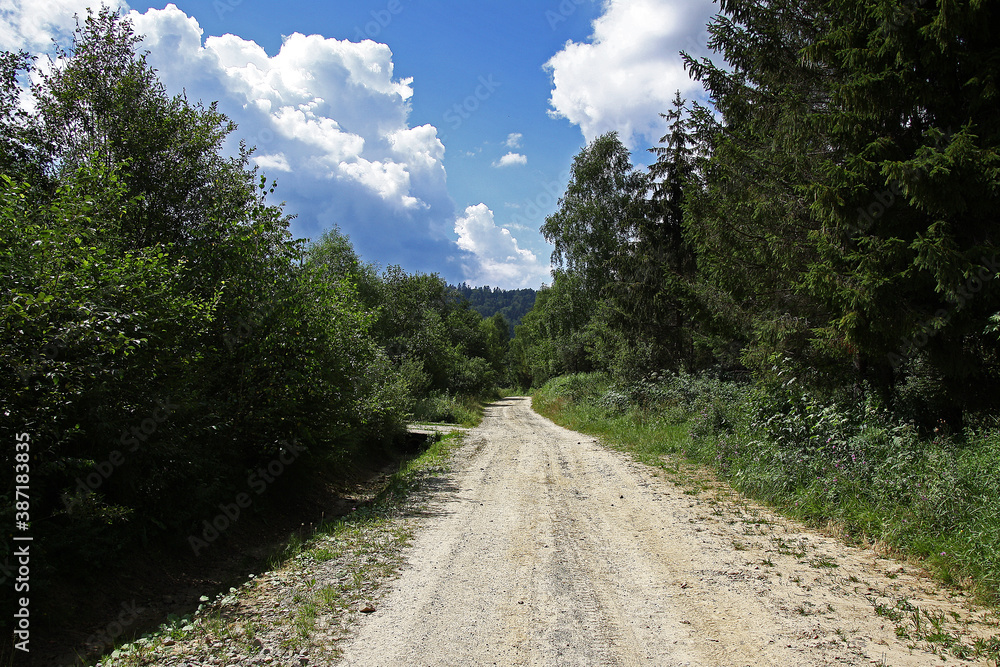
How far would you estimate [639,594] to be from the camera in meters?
4.53

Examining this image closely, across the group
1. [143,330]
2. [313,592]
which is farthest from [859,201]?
[143,330]

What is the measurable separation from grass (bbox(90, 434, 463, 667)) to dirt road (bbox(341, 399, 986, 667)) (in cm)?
32

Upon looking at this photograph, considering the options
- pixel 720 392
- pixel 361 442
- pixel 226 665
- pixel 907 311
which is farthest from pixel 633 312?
pixel 226 665

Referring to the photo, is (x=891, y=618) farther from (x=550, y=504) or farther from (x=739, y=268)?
(x=739, y=268)

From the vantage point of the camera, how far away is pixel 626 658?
137 inches

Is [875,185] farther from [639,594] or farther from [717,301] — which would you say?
[639,594]

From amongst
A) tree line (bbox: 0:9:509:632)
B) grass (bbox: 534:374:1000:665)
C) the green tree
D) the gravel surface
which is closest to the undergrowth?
grass (bbox: 534:374:1000:665)

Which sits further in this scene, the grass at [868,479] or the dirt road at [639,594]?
the grass at [868,479]

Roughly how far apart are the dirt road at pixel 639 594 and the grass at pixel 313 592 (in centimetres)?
32

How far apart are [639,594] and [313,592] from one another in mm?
3164

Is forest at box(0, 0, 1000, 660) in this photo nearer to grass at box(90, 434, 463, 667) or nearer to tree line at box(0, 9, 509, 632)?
tree line at box(0, 9, 509, 632)

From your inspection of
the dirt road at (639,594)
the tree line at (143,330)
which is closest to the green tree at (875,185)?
the dirt road at (639,594)

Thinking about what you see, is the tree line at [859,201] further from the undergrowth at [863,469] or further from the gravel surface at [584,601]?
the gravel surface at [584,601]

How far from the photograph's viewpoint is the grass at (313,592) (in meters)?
3.97
